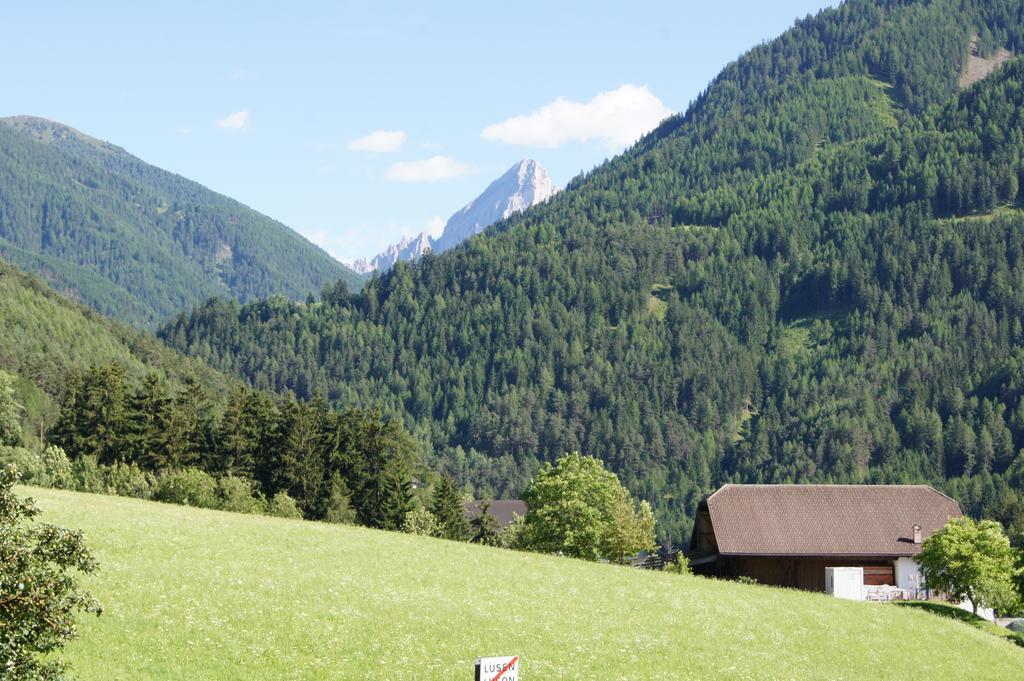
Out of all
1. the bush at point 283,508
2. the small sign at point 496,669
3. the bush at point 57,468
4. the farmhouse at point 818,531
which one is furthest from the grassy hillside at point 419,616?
the bush at point 283,508

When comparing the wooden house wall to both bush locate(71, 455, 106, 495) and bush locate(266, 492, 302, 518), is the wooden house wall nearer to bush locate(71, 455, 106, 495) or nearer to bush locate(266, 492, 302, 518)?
bush locate(266, 492, 302, 518)

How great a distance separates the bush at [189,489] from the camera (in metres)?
88.8

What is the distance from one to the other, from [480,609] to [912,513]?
202 ft

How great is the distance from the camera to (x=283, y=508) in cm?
9569

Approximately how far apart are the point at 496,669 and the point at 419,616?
18.6m

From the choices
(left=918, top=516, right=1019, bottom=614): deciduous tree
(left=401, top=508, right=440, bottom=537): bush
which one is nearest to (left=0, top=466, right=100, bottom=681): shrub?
(left=918, top=516, right=1019, bottom=614): deciduous tree

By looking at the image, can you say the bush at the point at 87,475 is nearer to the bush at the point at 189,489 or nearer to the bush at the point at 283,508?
the bush at the point at 189,489

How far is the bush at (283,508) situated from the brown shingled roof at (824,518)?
3344 centimetres

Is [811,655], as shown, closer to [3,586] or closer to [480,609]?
[480,609]

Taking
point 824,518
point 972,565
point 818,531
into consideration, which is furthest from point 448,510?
point 972,565

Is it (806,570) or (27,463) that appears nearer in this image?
(27,463)

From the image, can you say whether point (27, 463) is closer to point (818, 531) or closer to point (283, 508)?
point (283, 508)

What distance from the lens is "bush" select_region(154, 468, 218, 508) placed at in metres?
88.8

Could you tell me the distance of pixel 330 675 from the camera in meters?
32.4
